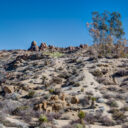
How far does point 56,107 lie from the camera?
14.2 m

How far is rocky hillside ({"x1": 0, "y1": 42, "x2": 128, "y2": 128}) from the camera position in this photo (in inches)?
471

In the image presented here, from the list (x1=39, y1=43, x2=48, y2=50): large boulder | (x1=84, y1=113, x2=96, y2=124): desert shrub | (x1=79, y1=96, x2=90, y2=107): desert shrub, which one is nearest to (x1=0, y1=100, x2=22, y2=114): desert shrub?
(x1=79, y1=96, x2=90, y2=107): desert shrub

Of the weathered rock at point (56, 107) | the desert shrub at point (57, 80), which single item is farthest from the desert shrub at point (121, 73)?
the weathered rock at point (56, 107)

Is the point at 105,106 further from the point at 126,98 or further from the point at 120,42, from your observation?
the point at 120,42

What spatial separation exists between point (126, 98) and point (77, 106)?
423cm

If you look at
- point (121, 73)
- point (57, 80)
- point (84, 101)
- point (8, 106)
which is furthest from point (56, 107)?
point (121, 73)

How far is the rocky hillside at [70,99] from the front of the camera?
39.2ft

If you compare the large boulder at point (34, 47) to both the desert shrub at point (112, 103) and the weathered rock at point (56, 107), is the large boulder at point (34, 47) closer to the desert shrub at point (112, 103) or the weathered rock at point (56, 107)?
the desert shrub at point (112, 103)

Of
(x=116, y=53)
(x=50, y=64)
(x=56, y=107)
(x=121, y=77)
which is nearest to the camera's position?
(x=56, y=107)

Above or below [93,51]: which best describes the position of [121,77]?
below

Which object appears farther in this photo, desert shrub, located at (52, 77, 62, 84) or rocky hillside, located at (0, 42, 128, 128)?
desert shrub, located at (52, 77, 62, 84)

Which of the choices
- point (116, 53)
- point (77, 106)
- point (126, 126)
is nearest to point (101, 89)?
point (77, 106)

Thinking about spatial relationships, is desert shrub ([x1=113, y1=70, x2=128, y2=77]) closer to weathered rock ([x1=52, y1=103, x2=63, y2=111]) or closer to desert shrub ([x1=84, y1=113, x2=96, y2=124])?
weathered rock ([x1=52, y1=103, x2=63, y2=111])

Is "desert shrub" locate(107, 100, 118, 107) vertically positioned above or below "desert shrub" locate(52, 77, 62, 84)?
below
